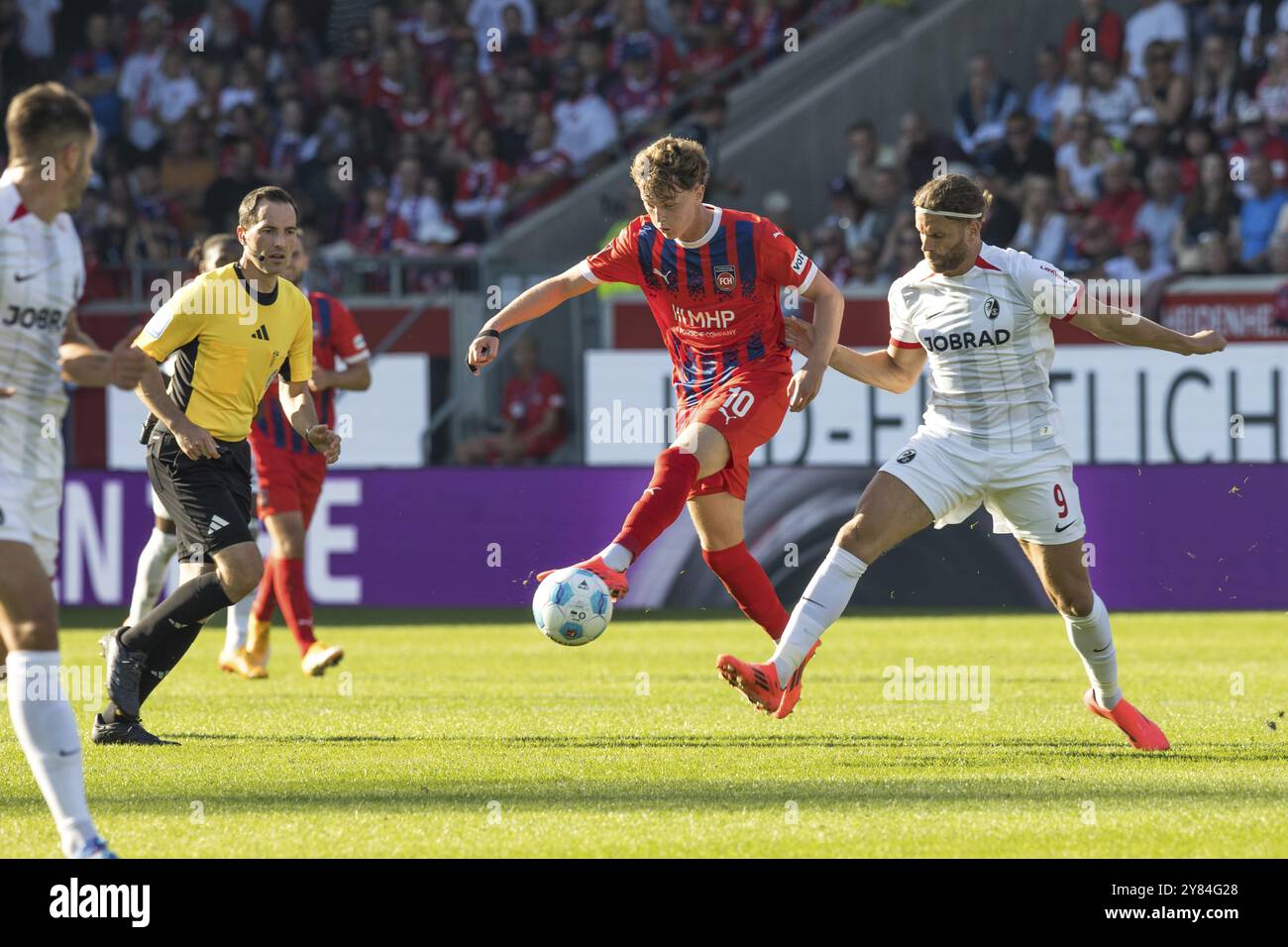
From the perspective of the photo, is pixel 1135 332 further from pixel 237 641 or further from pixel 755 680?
pixel 237 641

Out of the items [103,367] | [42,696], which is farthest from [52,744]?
[103,367]

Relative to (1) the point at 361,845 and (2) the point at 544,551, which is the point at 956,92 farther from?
(1) the point at 361,845

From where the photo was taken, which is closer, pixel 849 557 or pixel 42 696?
pixel 42 696

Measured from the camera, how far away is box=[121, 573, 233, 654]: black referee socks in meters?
7.35

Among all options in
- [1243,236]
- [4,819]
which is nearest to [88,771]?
[4,819]

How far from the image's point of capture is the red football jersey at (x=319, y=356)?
10.0 m

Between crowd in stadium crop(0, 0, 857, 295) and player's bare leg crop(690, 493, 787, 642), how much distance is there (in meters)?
10.4

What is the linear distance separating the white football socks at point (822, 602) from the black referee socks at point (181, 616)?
7.31ft

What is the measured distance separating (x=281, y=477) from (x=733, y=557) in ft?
10.5

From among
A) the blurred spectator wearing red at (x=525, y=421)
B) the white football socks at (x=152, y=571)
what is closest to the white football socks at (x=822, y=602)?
the white football socks at (x=152, y=571)

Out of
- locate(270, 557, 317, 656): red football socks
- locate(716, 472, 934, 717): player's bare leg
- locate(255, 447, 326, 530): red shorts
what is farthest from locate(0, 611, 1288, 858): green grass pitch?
locate(255, 447, 326, 530): red shorts

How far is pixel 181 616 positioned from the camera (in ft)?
24.1
